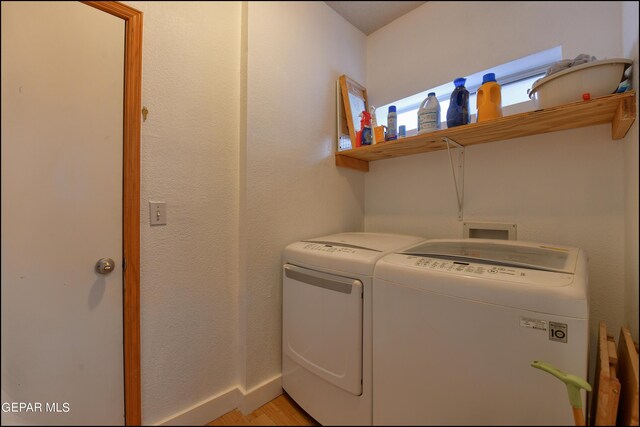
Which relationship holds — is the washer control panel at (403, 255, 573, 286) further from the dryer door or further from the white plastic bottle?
the white plastic bottle

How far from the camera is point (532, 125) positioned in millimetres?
1109

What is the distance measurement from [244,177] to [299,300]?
69 centimetres

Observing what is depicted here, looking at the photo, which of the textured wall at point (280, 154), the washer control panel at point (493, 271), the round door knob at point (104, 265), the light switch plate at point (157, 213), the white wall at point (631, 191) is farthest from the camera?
the textured wall at point (280, 154)

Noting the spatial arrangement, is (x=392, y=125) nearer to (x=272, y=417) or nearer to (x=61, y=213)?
(x=61, y=213)

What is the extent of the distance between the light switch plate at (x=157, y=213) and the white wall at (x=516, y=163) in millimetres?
1370

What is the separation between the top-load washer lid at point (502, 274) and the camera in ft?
2.11

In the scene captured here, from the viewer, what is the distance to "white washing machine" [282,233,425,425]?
39.1 inches

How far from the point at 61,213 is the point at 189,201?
43cm

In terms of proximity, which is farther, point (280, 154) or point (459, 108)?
point (280, 154)

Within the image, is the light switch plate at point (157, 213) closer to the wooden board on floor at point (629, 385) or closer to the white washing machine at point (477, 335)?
the white washing machine at point (477, 335)

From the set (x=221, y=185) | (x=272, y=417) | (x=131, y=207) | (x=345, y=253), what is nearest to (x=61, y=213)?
(x=131, y=207)

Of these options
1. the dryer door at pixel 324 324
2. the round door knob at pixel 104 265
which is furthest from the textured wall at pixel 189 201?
the dryer door at pixel 324 324

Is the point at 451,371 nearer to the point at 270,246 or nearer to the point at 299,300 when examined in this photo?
the point at 299,300

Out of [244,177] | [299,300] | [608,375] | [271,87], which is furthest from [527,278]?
[271,87]
